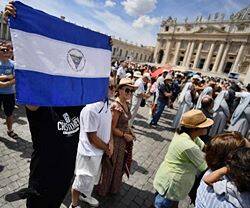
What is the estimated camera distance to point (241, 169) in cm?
149

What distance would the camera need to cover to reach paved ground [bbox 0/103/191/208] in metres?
3.26

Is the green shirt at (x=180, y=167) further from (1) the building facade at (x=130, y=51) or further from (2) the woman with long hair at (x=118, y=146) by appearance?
(1) the building facade at (x=130, y=51)

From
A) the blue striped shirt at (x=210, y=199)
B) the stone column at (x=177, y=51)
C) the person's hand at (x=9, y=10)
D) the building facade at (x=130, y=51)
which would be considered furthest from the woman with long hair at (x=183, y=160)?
the stone column at (x=177, y=51)

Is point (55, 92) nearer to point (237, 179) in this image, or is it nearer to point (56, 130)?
point (56, 130)

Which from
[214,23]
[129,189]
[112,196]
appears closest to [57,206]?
[112,196]

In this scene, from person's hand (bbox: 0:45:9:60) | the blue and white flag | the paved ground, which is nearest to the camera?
the blue and white flag

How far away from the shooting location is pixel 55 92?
1.71 meters

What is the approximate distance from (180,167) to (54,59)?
177 centimetres

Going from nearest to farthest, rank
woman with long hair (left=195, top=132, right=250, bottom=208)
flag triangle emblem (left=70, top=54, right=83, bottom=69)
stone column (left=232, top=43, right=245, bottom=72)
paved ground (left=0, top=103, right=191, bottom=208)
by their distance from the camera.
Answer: woman with long hair (left=195, top=132, right=250, bottom=208) < flag triangle emblem (left=70, top=54, right=83, bottom=69) < paved ground (left=0, top=103, right=191, bottom=208) < stone column (left=232, top=43, right=245, bottom=72)

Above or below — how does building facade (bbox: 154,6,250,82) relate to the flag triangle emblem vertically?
above

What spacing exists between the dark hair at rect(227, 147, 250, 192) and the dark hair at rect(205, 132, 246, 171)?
0.31 m

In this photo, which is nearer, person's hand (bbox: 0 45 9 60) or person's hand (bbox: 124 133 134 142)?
person's hand (bbox: 124 133 134 142)

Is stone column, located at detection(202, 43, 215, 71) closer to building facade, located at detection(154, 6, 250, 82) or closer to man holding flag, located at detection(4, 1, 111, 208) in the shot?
building facade, located at detection(154, 6, 250, 82)

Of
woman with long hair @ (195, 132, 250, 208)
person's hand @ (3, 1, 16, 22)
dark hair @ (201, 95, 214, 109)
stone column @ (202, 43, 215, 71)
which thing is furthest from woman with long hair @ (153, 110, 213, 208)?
stone column @ (202, 43, 215, 71)
